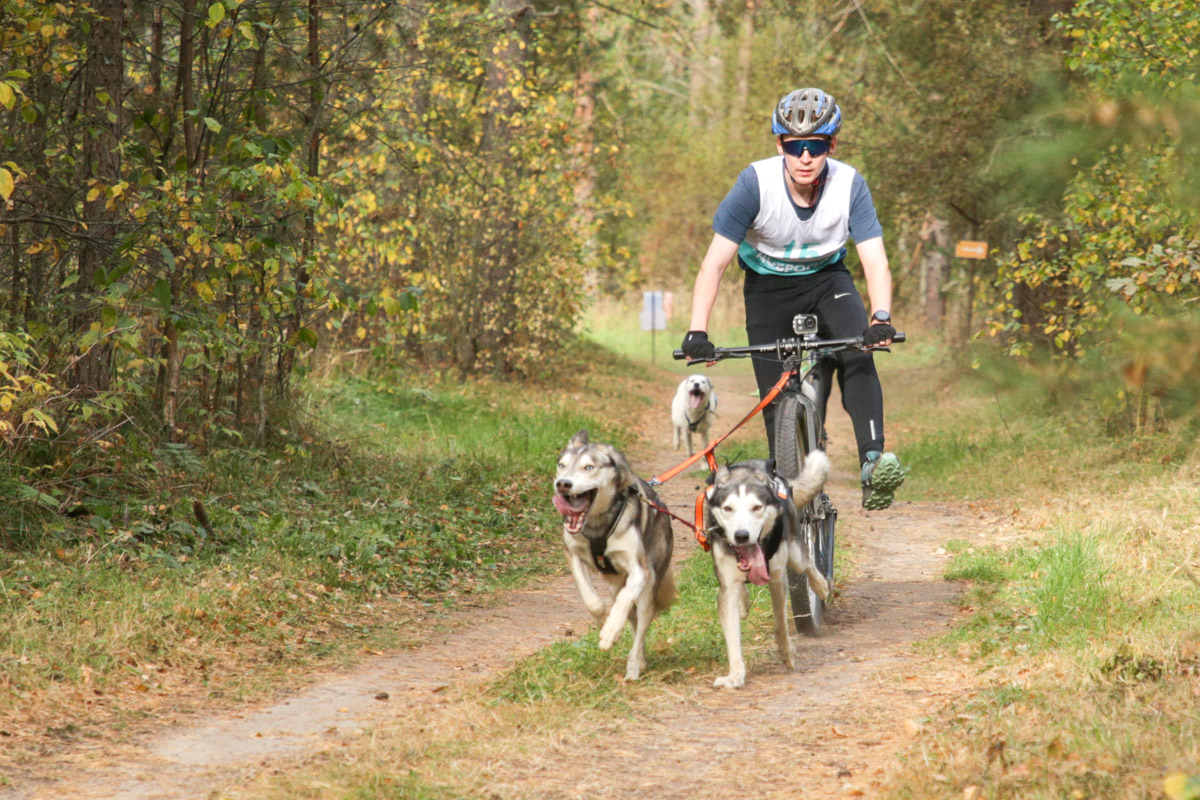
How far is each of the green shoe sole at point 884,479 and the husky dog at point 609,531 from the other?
1056mm

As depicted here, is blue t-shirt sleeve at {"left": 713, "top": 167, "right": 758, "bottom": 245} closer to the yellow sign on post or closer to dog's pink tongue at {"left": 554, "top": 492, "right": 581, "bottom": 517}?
dog's pink tongue at {"left": 554, "top": 492, "right": 581, "bottom": 517}

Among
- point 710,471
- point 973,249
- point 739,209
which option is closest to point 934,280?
point 973,249

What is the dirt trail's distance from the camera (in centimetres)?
400

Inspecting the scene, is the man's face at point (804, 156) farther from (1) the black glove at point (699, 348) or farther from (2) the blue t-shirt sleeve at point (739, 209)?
(1) the black glove at point (699, 348)

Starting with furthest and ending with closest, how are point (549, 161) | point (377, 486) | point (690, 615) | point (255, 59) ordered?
point (549, 161) < point (377, 486) < point (255, 59) < point (690, 615)

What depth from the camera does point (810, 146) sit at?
5.47 meters

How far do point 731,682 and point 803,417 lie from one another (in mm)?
1428

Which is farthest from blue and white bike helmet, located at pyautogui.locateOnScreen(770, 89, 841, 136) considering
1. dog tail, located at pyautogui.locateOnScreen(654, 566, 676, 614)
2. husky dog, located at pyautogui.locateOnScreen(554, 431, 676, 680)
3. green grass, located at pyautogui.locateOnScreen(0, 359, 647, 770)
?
green grass, located at pyautogui.locateOnScreen(0, 359, 647, 770)

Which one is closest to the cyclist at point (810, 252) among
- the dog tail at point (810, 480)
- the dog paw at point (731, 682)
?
the dog tail at point (810, 480)

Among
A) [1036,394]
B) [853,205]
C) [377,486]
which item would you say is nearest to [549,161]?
[377,486]

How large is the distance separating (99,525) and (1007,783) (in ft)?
16.7

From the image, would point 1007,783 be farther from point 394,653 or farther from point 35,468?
point 35,468

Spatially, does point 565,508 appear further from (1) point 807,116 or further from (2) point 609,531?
(1) point 807,116

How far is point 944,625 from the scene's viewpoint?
6207 millimetres
